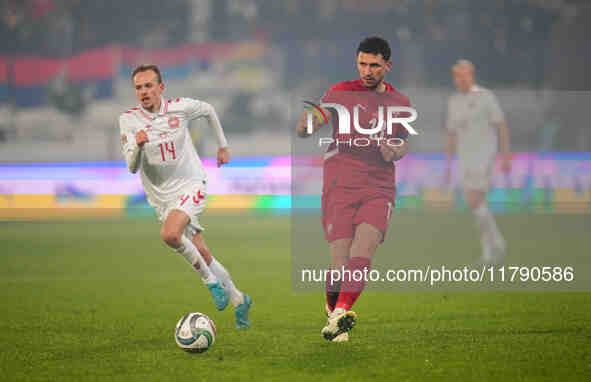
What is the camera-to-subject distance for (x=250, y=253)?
36.3 feet

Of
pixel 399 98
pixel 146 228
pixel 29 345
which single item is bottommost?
pixel 146 228

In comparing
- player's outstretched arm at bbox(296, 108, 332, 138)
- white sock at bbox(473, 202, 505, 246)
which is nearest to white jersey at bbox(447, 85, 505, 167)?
white sock at bbox(473, 202, 505, 246)

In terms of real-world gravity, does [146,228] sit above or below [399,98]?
below

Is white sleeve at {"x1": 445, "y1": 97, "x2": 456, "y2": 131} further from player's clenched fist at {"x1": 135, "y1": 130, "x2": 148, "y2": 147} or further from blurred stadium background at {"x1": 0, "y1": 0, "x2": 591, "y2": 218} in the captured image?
blurred stadium background at {"x1": 0, "y1": 0, "x2": 591, "y2": 218}

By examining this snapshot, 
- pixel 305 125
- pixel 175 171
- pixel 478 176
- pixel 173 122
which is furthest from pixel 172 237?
pixel 478 176

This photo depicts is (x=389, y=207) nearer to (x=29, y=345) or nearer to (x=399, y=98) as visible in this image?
(x=399, y=98)

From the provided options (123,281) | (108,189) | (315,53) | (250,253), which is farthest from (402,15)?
(123,281)

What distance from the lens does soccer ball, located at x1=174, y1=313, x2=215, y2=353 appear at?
5250 millimetres

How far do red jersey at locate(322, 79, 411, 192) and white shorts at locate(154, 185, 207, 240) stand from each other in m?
1.15

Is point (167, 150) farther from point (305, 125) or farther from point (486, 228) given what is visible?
point (486, 228)

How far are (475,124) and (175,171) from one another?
4.68 metres

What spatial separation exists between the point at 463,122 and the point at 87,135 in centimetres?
1401

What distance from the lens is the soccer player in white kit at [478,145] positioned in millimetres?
9523

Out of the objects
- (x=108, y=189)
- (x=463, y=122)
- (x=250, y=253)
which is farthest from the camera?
(x=108, y=189)
